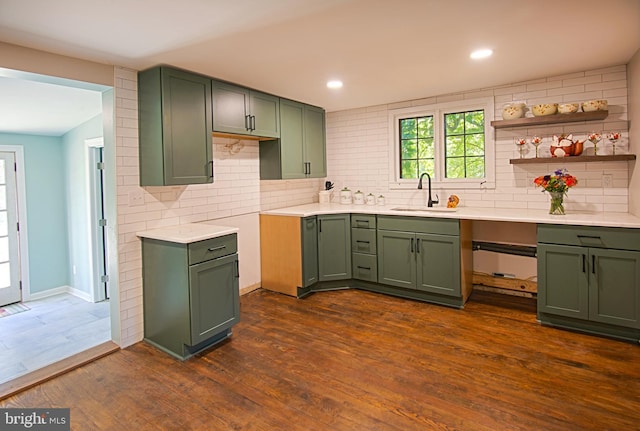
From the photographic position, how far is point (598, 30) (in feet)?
8.22

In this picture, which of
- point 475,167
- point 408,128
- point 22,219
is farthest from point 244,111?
point 22,219

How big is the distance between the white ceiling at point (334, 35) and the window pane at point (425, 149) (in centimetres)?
103

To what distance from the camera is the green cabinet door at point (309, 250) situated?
4.04 m

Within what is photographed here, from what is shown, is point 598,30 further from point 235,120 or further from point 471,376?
point 235,120

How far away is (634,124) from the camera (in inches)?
124

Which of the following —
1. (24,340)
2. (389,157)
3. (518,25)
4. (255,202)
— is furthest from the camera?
(389,157)

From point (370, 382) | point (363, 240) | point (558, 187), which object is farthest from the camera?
point (363, 240)

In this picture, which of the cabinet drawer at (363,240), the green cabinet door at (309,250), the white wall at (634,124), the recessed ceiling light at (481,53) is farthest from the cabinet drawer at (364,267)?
the white wall at (634,124)

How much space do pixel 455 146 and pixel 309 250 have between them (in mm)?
2030

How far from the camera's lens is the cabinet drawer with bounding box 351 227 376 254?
163 inches

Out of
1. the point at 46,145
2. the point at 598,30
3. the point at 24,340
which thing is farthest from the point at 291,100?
the point at 24,340

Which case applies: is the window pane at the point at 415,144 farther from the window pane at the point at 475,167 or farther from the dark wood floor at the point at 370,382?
the dark wood floor at the point at 370,382

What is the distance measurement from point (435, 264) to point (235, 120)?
240 cm

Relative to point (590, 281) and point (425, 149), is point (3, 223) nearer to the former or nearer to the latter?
point (425, 149)
